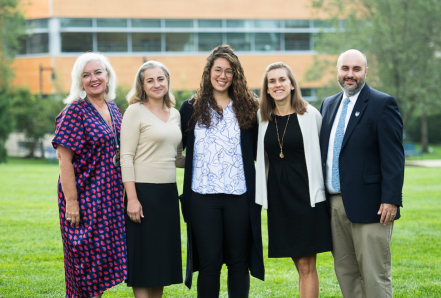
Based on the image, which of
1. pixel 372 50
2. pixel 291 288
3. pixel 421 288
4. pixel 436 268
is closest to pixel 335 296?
pixel 291 288

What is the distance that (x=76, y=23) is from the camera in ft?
119

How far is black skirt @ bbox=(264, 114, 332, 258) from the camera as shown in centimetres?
390

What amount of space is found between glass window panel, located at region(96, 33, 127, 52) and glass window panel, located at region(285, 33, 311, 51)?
13.8 metres

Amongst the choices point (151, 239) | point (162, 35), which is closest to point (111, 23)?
point (162, 35)

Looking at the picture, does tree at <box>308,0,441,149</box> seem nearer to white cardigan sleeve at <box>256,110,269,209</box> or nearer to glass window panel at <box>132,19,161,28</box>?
glass window panel at <box>132,19,161,28</box>

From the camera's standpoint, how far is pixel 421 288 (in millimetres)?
5082

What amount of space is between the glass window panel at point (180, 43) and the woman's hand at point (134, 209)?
35.3 m

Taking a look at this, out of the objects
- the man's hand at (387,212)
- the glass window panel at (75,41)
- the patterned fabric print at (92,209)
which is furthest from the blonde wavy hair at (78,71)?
the glass window panel at (75,41)

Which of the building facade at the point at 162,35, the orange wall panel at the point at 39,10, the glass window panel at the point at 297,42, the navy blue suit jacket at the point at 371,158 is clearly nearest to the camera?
the navy blue suit jacket at the point at 371,158

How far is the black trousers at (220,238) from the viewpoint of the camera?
3910mm

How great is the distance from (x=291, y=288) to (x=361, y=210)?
5.98ft

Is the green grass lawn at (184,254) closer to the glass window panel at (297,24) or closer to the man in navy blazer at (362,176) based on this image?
the man in navy blazer at (362,176)

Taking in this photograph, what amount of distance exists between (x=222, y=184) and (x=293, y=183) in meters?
0.61

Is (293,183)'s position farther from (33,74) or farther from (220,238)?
(33,74)
